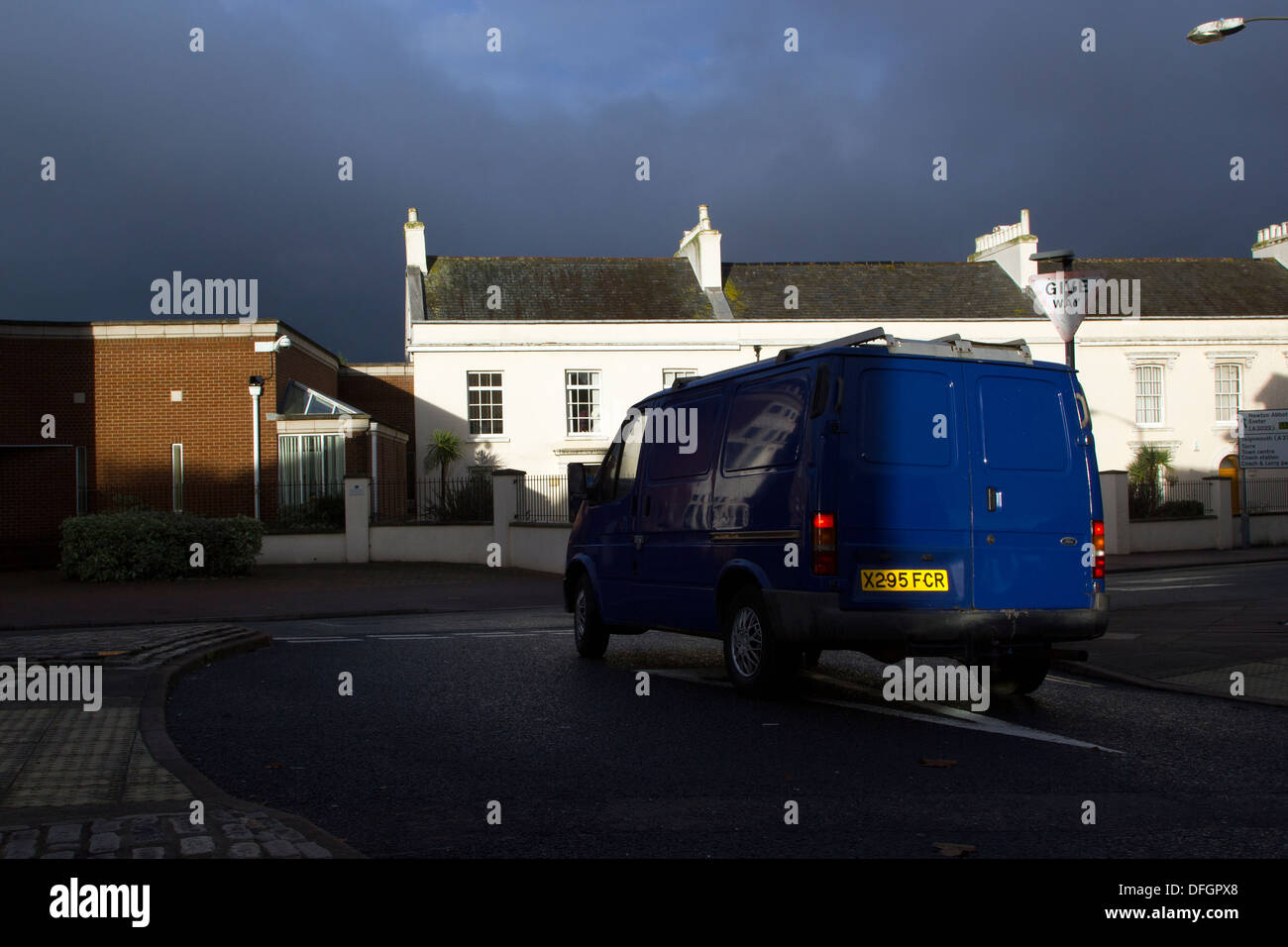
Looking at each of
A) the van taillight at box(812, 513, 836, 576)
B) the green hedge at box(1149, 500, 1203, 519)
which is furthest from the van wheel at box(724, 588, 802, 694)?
the green hedge at box(1149, 500, 1203, 519)

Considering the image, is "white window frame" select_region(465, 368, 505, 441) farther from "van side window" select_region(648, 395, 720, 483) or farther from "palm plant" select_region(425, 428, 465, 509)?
"van side window" select_region(648, 395, 720, 483)

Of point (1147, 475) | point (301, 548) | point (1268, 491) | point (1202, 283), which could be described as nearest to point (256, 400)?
point (301, 548)

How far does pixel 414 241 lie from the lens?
41406mm

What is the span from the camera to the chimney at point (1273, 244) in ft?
156

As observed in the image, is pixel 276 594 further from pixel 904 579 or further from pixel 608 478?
pixel 904 579

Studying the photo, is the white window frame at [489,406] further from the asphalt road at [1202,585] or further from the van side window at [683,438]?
the van side window at [683,438]

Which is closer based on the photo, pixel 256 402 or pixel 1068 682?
pixel 1068 682

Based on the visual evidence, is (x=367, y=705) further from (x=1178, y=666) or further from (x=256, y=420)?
(x=256, y=420)

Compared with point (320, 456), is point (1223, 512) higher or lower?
lower

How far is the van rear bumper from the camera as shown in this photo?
801 centimetres

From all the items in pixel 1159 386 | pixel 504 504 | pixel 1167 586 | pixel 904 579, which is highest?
pixel 1159 386

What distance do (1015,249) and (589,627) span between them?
37.1 metres

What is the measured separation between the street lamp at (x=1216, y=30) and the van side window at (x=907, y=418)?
870 centimetres
